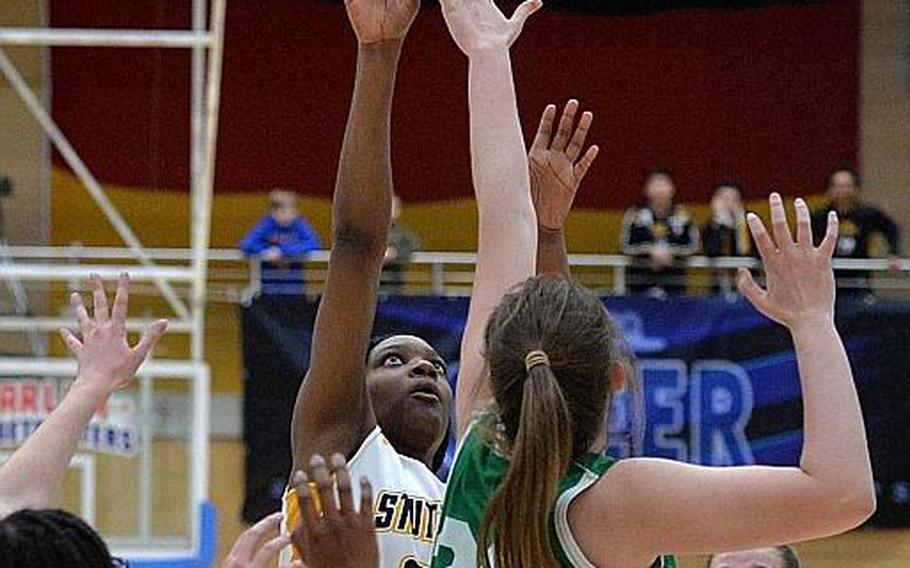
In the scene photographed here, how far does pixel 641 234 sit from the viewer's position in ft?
40.4

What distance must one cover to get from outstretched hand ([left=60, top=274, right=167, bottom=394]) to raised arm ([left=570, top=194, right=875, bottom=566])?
0.77 m

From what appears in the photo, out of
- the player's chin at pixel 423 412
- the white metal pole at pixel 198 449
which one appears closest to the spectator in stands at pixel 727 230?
the white metal pole at pixel 198 449

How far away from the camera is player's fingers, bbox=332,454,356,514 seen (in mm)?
2029

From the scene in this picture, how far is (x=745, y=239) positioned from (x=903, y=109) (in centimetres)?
389

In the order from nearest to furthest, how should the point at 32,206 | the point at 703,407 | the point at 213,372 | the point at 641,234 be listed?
the point at 703,407 < the point at 641,234 < the point at 213,372 < the point at 32,206

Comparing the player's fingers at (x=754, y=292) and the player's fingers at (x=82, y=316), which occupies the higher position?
the player's fingers at (x=754, y=292)

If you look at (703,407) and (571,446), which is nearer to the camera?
(571,446)

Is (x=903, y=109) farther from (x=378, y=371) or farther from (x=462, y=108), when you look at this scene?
(x=378, y=371)

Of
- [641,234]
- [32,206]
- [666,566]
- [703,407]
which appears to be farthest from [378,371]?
[32,206]

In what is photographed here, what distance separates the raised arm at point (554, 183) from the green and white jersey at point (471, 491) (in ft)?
2.38

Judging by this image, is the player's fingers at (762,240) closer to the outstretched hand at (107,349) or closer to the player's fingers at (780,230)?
the player's fingers at (780,230)

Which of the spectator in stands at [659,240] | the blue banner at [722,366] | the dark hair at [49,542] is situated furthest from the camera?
the spectator in stands at [659,240]

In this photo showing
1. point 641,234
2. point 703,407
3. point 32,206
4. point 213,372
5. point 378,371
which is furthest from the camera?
point 32,206

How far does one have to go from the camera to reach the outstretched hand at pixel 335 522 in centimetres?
204
